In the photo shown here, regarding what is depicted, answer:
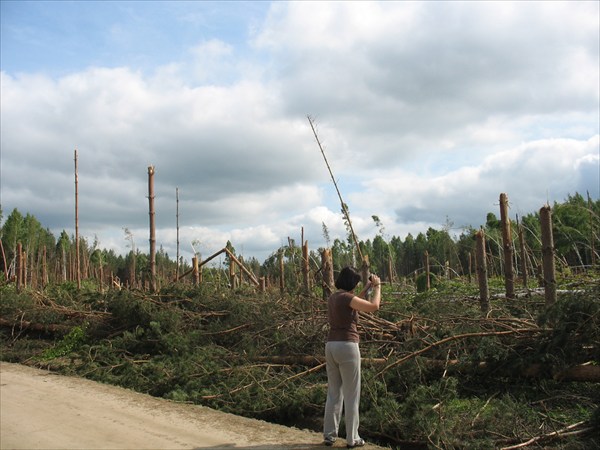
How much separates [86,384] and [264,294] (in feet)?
12.9

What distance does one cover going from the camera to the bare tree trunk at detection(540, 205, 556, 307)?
24.3ft

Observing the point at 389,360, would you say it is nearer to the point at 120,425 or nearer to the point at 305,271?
the point at 120,425

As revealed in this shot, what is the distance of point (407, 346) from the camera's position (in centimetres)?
A: 766

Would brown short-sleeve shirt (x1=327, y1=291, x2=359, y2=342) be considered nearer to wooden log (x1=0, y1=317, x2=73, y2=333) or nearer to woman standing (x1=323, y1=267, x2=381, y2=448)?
woman standing (x1=323, y1=267, x2=381, y2=448)

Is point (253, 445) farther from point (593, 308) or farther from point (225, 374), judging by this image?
point (593, 308)

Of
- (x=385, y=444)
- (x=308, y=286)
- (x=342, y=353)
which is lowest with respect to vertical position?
(x=385, y=444)

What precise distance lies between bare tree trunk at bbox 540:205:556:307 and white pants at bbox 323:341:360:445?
3449 millimetres

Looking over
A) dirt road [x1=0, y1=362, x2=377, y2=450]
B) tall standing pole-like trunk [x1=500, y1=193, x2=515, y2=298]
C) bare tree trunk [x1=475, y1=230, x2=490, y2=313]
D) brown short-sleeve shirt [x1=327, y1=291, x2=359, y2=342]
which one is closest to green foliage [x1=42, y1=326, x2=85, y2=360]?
dirt road [x1=0, y1=362, x2=377, y2=450]

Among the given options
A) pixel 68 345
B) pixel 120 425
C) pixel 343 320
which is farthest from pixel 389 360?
pixel 68 345

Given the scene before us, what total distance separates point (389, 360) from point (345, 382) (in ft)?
6.91

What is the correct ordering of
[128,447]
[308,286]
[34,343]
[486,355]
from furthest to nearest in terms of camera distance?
[34,343] < [308,286] < [486,355] < [128,447]

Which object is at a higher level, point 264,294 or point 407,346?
point 264,294

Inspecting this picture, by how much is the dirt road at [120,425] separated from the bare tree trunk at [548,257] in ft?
12.0

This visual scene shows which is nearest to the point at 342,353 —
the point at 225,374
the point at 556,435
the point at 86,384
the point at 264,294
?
the point at 556,435
